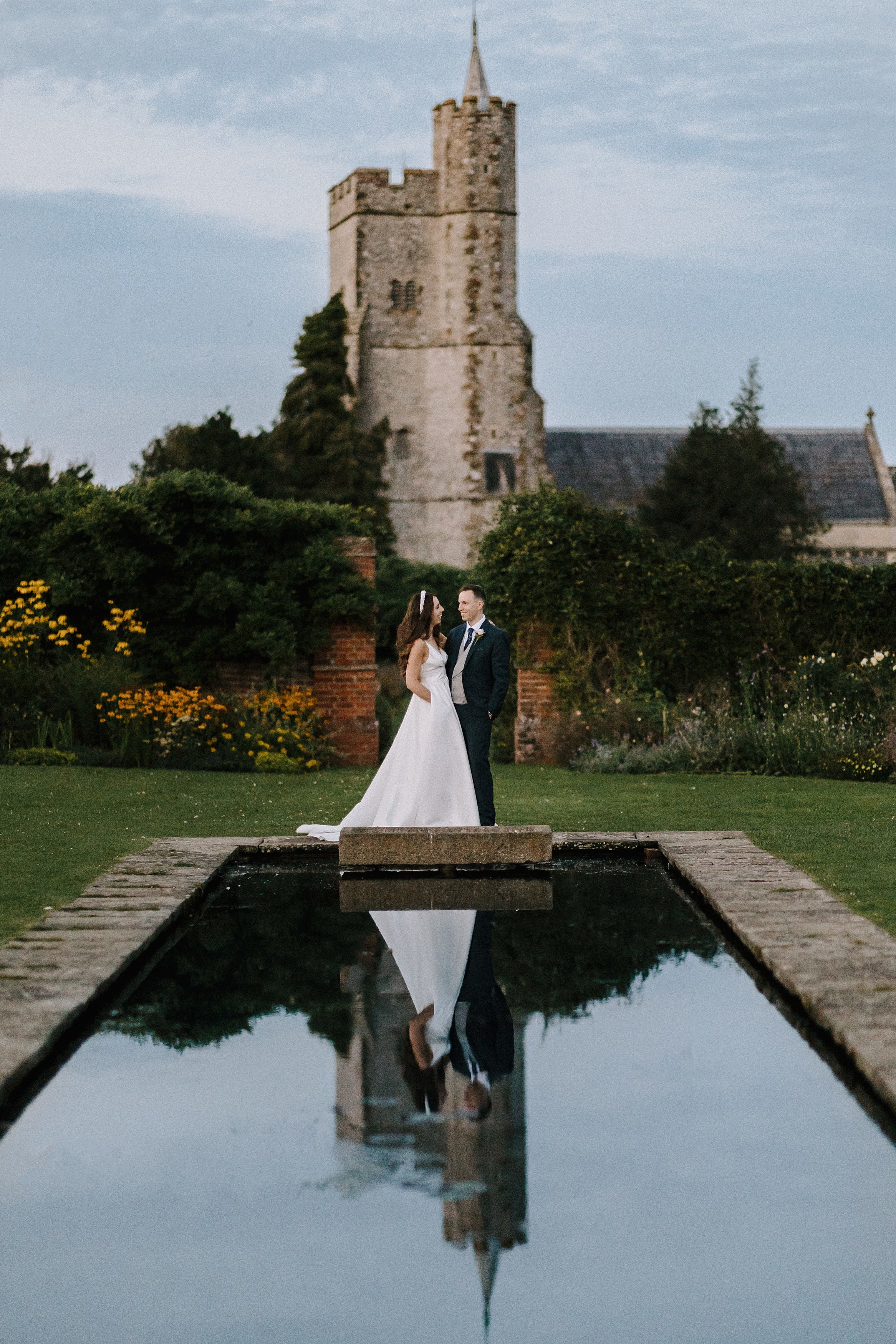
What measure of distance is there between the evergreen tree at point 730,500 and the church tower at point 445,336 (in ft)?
20.9

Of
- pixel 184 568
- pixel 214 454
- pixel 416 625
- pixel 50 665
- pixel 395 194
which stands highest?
pixel 395 194

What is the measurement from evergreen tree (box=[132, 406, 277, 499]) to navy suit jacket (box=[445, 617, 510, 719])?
26432 millimetres

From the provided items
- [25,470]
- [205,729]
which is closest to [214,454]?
[25,470]

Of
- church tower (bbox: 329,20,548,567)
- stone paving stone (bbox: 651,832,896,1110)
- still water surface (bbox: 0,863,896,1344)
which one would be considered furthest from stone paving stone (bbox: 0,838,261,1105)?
church tower (bbox: 329,20,548,567)

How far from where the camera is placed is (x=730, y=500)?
4350 cm

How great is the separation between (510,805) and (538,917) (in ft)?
16.2

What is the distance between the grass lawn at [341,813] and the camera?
7.25m

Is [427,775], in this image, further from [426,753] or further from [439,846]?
[439,846]

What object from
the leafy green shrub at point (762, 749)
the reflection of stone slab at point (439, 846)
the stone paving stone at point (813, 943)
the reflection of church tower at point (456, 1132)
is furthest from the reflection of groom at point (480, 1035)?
the leafy green shrub at point (762, 749)

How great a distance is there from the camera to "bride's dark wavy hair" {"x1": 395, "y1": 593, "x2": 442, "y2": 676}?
8266mm

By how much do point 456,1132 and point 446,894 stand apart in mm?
3575

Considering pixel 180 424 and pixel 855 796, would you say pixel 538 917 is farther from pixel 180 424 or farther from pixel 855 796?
pixel 180 424

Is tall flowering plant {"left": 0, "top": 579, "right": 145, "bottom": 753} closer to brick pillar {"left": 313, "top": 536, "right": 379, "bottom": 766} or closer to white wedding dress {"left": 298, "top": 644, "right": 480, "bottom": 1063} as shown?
brick pillar {"left": 313, "top": 536, "right": 379, "bottom": 766}

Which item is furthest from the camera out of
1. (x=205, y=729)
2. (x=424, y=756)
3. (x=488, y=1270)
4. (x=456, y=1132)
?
(x=205, y=729)
